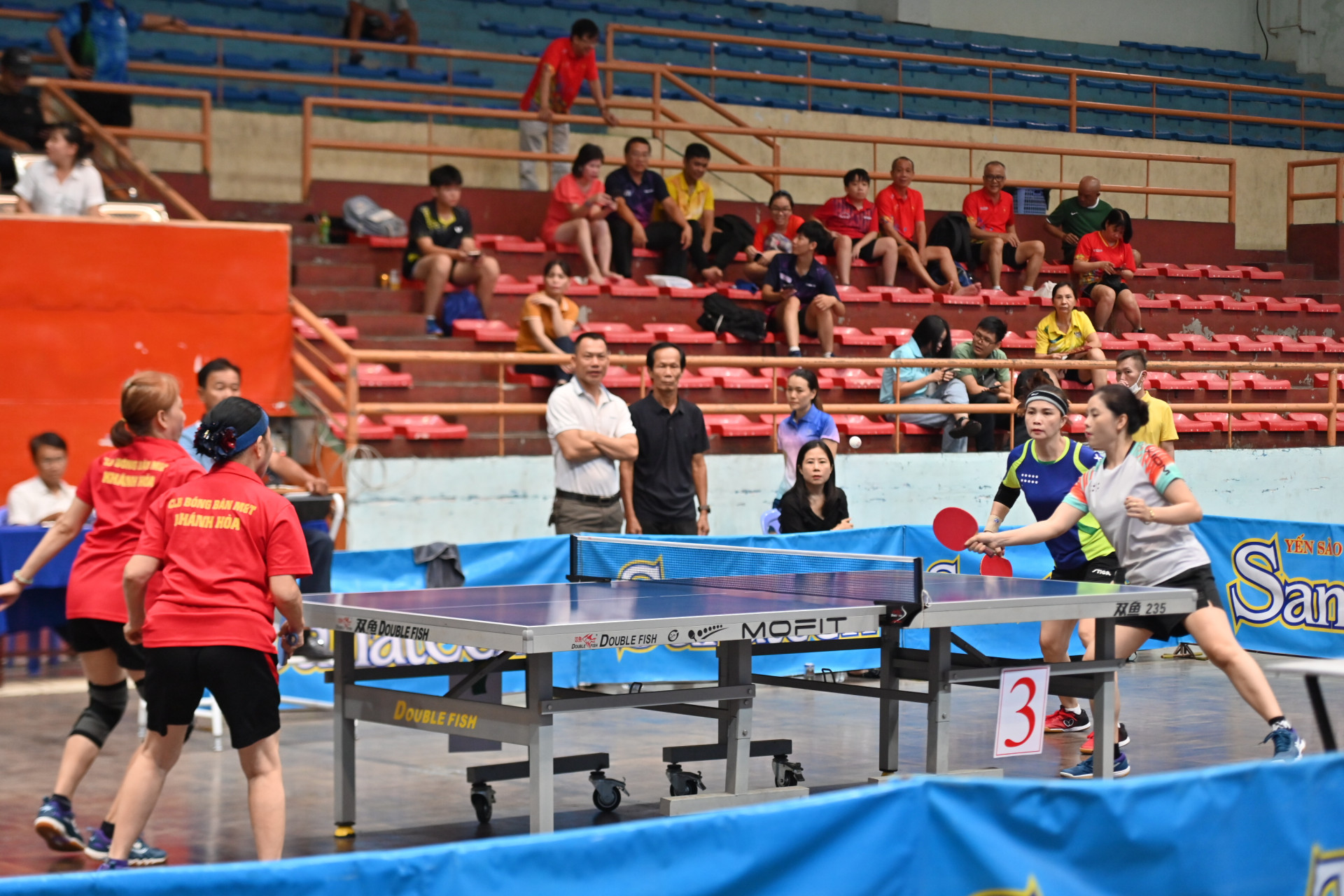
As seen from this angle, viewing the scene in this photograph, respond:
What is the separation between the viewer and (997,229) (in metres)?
19.0

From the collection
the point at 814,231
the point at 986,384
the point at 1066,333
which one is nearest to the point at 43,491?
the point at 986,384

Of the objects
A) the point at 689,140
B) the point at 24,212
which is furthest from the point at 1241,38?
the point at 24,212

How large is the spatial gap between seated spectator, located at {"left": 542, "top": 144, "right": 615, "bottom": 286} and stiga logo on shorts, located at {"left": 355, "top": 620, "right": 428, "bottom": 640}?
951cm

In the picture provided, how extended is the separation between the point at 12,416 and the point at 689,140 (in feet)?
33.2

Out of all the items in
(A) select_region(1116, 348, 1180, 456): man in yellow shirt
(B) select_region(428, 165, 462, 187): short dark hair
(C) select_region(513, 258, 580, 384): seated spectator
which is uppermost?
(B) select_region(428, 165, 462, 187): short dark hair

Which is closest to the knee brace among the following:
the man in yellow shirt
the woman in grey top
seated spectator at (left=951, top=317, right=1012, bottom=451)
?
the woman in grey top

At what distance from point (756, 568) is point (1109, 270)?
37.6 feet

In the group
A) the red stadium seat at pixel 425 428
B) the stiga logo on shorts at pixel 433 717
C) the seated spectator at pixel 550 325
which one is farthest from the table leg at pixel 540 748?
the seated spectator at pixel 550 325

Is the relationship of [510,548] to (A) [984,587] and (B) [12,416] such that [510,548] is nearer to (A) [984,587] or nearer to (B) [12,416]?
(A) [984,587]

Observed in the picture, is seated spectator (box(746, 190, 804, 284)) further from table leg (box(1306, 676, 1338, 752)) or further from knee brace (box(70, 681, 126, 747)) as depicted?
table leg (box(1306, 676, 1338, 752))

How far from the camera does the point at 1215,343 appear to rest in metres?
19.5

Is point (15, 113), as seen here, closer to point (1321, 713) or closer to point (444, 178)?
point (444, 178)

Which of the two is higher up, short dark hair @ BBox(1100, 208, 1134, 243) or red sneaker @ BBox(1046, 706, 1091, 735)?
short dark hair @ BBox(1100, 208, 1134, 243)

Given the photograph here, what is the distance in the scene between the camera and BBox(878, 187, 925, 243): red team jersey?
17.9m
